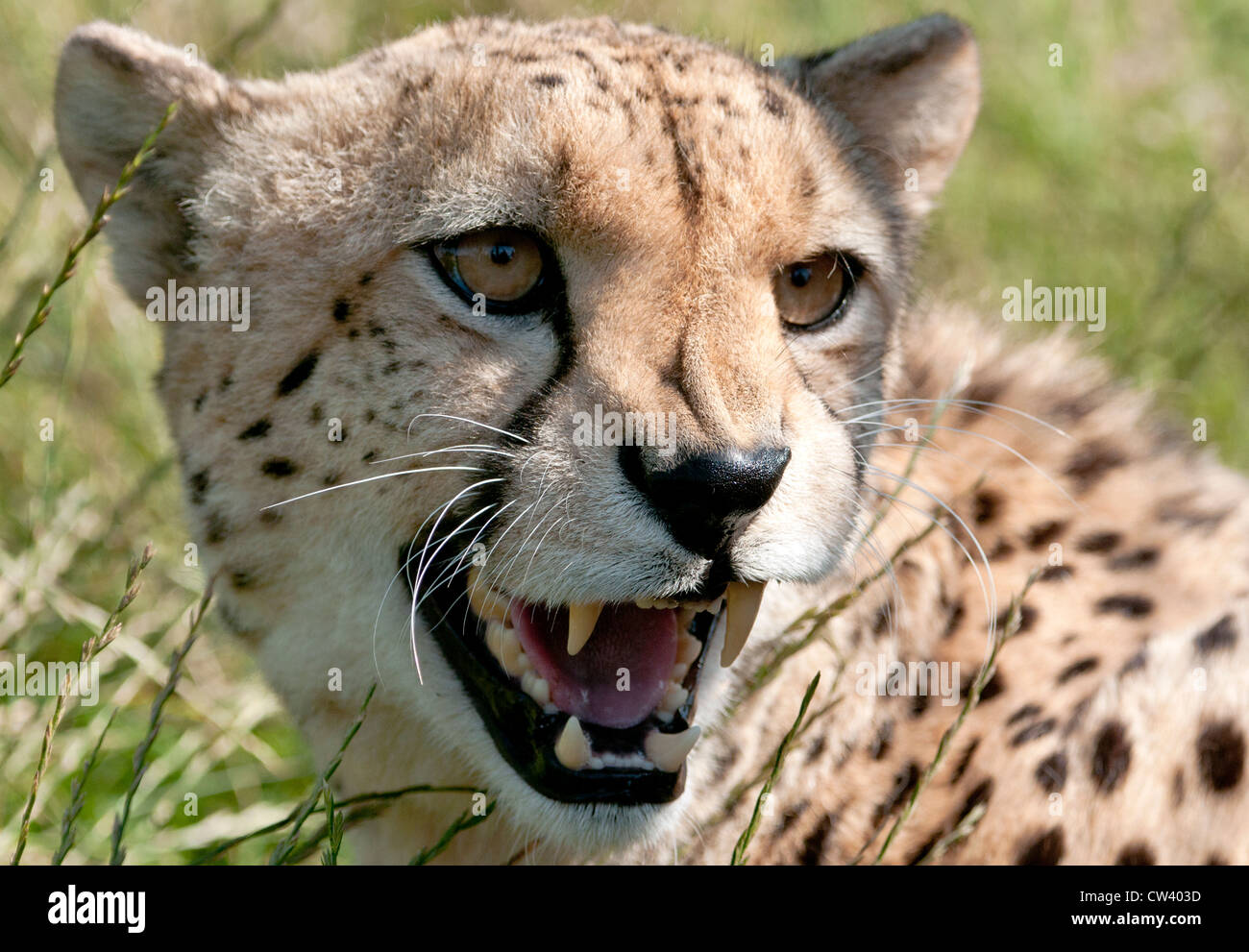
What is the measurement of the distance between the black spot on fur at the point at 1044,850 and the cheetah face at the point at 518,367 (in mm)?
662

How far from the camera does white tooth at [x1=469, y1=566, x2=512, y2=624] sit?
7.69 ft

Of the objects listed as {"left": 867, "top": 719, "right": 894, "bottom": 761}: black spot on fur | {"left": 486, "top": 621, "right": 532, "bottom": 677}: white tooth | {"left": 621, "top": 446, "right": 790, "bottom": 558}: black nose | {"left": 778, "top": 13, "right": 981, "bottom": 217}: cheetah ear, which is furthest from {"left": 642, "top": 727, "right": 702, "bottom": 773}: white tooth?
{"left": 778, "top": 13, "right": 981, "bottom": 217}: cheetah ear

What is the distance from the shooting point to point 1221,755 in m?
2.56

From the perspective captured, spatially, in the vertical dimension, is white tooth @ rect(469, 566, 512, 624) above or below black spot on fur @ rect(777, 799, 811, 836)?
above

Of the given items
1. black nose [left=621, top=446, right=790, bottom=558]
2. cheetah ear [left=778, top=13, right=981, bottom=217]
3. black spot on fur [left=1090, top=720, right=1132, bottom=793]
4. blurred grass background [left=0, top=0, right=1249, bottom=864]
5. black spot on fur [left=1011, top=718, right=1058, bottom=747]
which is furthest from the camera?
blurred grass background [left=0, top=0, right=1249, bottom=864]

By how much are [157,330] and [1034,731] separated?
127 inches

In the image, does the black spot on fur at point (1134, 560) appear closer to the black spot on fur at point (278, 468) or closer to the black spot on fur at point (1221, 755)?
the black spot on fur at point (1221, 755)

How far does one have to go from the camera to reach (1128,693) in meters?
2.68

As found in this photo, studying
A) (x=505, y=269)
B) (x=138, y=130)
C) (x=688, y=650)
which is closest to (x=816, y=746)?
(x=688, y=650)

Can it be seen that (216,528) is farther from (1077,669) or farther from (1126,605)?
(1126,605)

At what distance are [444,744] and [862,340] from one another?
3.52 feet

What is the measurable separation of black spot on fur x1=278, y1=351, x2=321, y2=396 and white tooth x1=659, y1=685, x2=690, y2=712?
2.67ft

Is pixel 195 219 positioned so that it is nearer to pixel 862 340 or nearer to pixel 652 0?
pixel 862 340

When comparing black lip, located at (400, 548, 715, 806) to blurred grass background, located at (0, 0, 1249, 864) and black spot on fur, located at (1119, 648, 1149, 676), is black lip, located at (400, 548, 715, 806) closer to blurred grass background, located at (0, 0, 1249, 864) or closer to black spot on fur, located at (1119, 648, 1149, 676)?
blurred grass background, located at (0, 0, 1249, 864)
